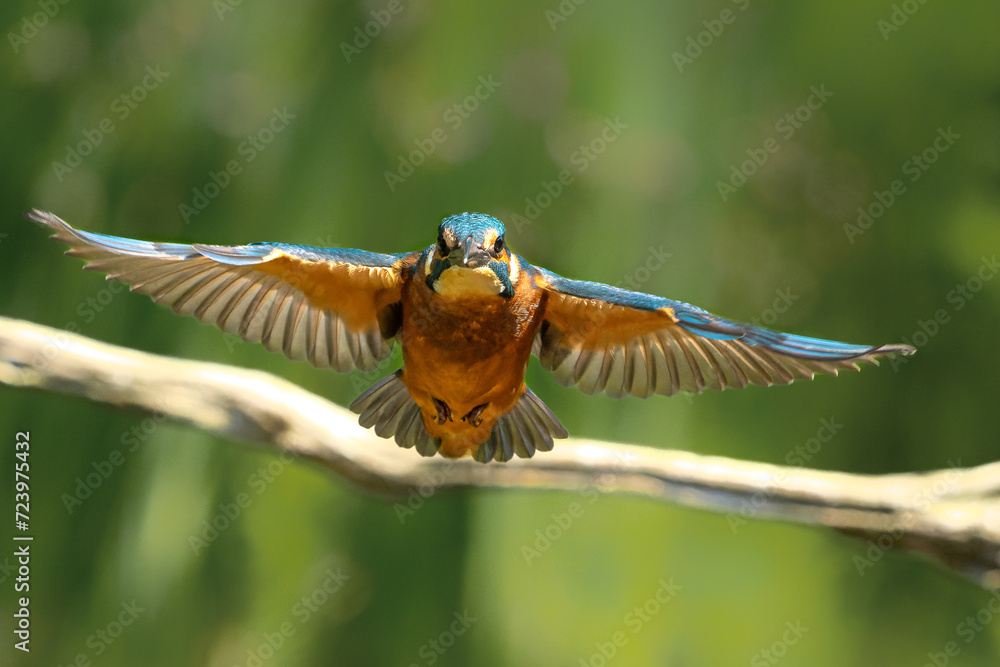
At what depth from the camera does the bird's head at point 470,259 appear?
1.29m

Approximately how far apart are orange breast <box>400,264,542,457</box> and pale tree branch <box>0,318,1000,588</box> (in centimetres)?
65

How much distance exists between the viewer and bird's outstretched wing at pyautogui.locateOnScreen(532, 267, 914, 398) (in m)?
1.35

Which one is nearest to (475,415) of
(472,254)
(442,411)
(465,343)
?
(442,411)

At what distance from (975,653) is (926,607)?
251 mm

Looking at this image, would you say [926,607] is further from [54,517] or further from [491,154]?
[54,517]

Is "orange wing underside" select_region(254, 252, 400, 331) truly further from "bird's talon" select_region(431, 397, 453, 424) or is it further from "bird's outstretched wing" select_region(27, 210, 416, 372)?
"bird's talon" select_region(431, 397, 453, 424)

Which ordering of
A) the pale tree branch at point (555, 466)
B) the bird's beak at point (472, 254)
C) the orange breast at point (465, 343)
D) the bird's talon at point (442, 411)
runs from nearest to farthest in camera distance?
the bird's beak at point (472, 254) → the orange breast at point (465, 343) → the bird's talon at point (442, 411) → the pale tree branch at point (555, 466)

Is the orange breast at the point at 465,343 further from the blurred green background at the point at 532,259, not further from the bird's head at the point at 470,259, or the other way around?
the blurred green background at the point at 532,259

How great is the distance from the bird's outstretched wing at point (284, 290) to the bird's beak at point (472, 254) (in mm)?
226

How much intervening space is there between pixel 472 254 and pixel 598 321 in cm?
39

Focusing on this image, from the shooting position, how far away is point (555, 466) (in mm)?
2232

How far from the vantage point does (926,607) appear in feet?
9.10

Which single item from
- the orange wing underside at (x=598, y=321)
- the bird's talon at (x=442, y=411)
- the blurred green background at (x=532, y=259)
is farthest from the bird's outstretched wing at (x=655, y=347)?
the blurred green background at (x=532, y=259)

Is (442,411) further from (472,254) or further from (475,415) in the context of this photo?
(472,254)
